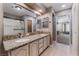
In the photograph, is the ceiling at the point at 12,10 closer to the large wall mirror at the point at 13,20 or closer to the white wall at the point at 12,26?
the large wall mirror at the point at 13,20

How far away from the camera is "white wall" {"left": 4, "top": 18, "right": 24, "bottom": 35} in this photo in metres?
1.51

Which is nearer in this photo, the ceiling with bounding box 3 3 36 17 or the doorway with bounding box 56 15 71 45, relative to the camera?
the ceiling with bounding box 3 3 36 17

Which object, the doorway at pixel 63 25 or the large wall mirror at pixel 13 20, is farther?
the doorway at pixel 63 25

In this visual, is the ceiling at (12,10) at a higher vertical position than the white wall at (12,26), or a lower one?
higher

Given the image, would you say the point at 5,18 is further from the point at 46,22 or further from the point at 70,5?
the point at 70,5

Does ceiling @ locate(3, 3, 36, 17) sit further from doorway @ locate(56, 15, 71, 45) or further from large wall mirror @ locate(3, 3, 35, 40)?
doorway @ locate(56, 15, 71, 45)

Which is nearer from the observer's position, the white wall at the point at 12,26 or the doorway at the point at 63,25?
the white wall at the point at 12,26

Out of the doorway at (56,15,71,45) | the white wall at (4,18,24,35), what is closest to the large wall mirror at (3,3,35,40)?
the white wall at (4,18,24,35)

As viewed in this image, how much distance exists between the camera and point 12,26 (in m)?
1.59

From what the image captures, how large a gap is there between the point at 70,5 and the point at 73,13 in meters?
0.31

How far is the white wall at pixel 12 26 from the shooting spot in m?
1.51

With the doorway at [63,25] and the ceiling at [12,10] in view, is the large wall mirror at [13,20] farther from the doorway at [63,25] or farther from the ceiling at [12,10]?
the doorway at [63,25]

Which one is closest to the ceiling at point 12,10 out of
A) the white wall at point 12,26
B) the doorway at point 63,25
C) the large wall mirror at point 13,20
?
the large wall mirror at point 13,20

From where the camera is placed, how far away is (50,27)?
1.98 metres
